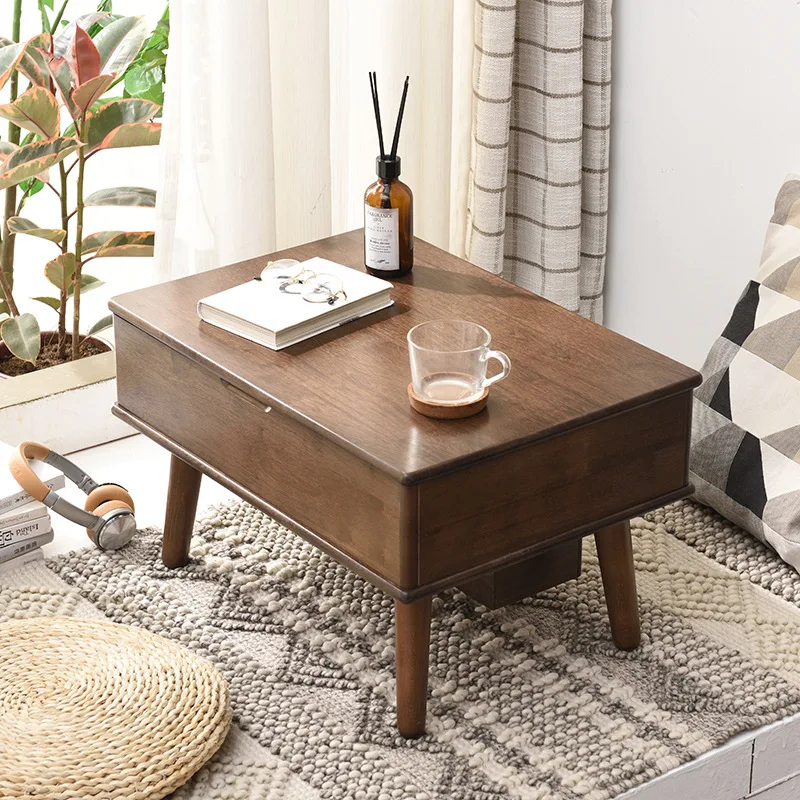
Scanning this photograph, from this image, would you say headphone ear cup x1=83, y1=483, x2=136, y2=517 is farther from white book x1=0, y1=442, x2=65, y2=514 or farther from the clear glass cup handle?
the clear glass cup handle

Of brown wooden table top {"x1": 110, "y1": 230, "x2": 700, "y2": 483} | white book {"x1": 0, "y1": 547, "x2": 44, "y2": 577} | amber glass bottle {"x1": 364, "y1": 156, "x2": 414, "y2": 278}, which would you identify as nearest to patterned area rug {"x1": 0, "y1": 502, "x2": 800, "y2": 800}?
white book {"x1": 0, "y1": 547, "x2": 44, "y2": 577}

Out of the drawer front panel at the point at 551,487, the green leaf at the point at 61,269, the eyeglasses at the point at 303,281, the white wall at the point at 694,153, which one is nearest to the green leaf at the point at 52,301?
the green leaf at the point at 61,269

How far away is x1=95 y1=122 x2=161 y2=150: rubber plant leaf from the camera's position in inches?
97.3

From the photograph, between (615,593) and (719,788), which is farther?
(615,593)

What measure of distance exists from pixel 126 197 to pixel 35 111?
247 mm

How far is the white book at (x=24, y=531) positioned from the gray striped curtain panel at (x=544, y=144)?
3.24ft

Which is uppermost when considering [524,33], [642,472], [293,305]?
[524,33]

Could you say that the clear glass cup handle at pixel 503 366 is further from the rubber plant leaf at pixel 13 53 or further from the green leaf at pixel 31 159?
the rubber plant leaf at pixel 13 53

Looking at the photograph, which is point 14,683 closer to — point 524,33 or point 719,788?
point 719,788

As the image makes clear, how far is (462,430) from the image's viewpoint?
1590 mm

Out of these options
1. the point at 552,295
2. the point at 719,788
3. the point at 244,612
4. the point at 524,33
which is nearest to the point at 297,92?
the point at 524,33

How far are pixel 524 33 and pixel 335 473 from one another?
1.28 meters

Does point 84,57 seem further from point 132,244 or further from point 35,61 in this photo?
point 132,244

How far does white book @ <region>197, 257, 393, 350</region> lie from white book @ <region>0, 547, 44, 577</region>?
557 millimetres
